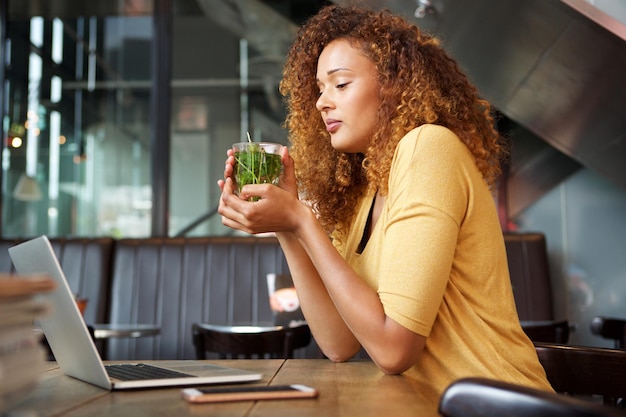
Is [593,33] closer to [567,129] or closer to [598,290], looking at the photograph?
[567,129]

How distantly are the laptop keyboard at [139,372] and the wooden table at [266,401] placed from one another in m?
0.05

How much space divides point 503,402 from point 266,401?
283 mm

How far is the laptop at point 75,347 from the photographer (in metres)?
0.91

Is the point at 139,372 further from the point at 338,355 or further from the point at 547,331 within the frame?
the point at 547,331

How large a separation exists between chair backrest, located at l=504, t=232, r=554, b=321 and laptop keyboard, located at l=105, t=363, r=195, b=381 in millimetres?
3261

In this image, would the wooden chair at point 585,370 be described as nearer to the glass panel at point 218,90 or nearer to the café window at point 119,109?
the café window at point 119,109

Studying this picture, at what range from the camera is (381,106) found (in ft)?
5.11

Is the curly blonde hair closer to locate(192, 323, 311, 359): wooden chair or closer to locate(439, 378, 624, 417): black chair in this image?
locate(439, 378, 624, 417): black chair

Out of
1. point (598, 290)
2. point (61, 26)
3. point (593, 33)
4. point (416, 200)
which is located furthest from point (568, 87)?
point (61, 26)

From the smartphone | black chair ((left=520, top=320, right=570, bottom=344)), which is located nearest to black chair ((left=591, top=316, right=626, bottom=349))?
black chair ((left=520, top=320, right=570, bottom=344))

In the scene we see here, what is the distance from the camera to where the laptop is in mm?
911

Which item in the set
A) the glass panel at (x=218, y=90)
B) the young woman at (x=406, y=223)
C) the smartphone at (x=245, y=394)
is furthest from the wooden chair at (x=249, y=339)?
the glass panel at (x=218, y=90)

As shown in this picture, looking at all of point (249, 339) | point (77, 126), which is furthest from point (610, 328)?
point (77, 126)

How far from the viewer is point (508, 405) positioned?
0.73 metres
